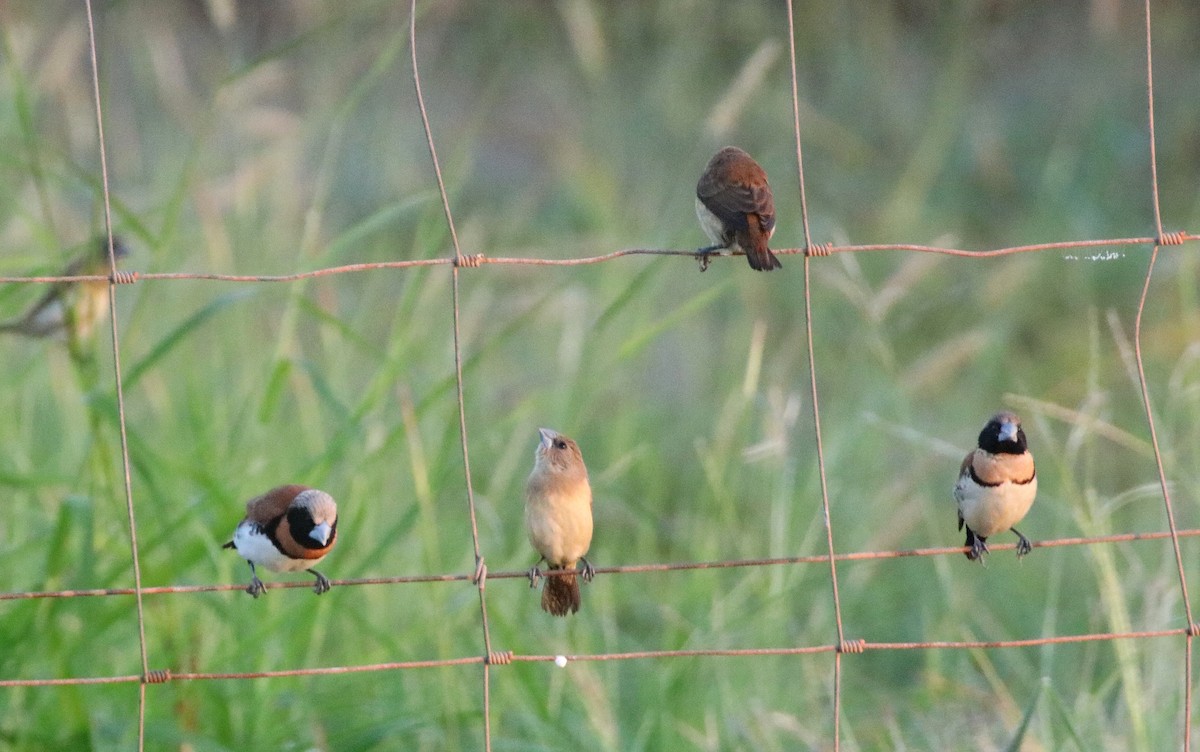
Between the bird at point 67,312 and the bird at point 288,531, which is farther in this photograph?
the bird at point 67,312

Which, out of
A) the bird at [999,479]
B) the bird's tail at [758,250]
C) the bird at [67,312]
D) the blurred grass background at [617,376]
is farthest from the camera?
the blurred grass background at [617,376]

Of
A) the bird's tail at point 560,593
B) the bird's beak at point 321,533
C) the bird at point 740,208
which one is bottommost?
the bird's tail at point 560,593

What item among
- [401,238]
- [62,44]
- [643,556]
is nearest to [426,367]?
[643,556]

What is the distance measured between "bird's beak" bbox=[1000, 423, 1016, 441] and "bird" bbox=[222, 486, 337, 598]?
1.22 m

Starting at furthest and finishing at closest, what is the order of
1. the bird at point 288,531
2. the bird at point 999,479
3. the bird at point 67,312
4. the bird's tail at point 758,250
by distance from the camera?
the bird at point 67,312 < the bird's tail at point 758,250 < the bird at point 999,479 < the bird at point 288,531

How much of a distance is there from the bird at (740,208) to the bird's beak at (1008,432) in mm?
525

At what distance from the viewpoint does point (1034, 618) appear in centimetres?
500

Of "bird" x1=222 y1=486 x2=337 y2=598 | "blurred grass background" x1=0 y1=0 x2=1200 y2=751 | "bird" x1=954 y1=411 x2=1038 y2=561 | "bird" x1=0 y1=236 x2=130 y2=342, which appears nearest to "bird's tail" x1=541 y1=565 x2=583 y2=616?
"bird" x1=222 y1=486 x2=337 y2=598

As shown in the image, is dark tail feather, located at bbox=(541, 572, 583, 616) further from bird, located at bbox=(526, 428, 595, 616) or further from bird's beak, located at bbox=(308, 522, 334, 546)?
bird's beak, located at bbox=(308, 522, 334, 546)

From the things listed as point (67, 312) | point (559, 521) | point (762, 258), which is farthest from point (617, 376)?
point (559, 521)

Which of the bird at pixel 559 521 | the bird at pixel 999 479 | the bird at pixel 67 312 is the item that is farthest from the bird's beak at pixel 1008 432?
the bird at pixel 67 312

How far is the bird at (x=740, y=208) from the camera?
10.1ft

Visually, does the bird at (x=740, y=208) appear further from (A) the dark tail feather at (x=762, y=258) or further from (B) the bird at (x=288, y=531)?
(B) the bird at (x=288, y=531)

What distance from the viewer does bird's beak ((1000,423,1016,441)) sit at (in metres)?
2.86
